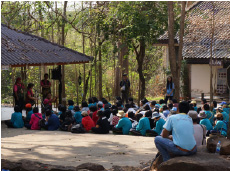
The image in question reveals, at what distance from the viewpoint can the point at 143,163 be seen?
8234mm

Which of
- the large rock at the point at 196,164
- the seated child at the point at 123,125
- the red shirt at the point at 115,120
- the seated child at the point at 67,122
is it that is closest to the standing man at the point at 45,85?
the seated child at the point at 67,122

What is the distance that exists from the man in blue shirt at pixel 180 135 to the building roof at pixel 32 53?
852cm

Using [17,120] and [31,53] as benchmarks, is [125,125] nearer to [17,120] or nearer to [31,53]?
[17,120]

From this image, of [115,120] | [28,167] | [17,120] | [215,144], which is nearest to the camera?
[28,167]

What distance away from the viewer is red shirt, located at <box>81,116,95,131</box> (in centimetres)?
1307

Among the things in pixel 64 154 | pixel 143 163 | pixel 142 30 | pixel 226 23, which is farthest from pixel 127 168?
pixel 226 23

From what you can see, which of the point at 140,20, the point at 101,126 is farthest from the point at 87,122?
the point at 140,20

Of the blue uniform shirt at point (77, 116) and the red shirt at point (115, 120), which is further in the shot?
the blue uniform shirt at point (77, 116)

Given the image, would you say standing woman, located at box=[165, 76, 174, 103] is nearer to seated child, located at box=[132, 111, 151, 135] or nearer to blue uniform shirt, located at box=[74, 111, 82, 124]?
blue uniform shirt, located at box=[74, 111, 82, 124]

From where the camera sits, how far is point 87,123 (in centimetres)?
1311

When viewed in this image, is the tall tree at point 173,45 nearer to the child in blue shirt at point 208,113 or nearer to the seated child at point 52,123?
the child in blue shirt at point 208,113

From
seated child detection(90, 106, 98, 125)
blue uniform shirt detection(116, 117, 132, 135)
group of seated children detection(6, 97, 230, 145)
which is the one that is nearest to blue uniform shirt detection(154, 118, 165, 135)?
group of seated children detection(6, 97, 230, 145)

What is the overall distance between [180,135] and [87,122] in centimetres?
669

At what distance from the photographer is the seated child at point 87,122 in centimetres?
1306
